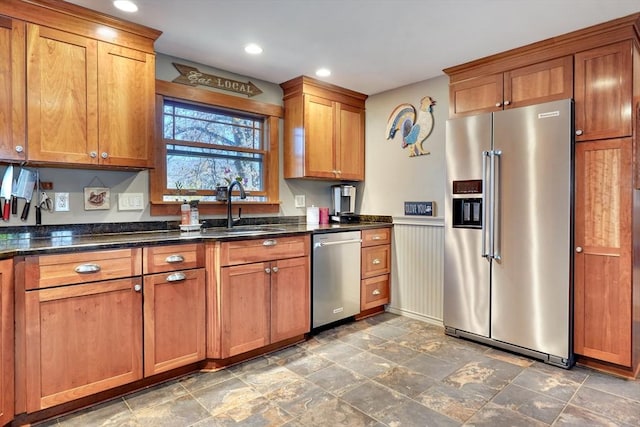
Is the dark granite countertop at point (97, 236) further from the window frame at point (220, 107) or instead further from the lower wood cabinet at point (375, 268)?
the lower wood cabinet at point (375, 268)

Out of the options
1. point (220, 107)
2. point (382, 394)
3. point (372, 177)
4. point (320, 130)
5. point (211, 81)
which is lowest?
point (382, 394)

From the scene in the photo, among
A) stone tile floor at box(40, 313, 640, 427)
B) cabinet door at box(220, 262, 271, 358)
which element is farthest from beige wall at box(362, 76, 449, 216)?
cabinet door at box(220, 262, 271, 358)

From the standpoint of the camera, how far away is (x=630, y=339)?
7.54 feet

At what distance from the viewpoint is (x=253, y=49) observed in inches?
108

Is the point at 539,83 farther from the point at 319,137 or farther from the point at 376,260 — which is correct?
the point at 376,260

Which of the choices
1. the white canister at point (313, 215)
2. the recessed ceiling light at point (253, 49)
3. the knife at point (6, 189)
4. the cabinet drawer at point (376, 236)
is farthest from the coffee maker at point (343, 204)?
the knife at point (6, 189)

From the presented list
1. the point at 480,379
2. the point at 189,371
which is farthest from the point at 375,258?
the point at 189,371

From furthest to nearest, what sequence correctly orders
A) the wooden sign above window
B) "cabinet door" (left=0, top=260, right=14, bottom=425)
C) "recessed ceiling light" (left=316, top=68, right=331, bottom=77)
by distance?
"recessed ceiling light" (left=316, top=68, right=331, bottom=77) → the wooden sign above window → "cabinet door" (left=0, top=260, right=14, bottom=425)

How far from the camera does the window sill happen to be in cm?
280

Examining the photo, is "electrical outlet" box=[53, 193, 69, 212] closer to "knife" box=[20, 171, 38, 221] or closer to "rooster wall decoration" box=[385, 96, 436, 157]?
"knife" box=[20, 171, 38, 221]

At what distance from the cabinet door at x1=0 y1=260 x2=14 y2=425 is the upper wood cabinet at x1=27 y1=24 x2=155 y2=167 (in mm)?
693

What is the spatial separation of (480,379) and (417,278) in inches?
51.2

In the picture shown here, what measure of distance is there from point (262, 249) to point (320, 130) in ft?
4.84

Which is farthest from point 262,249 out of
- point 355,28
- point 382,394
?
point 355,28
